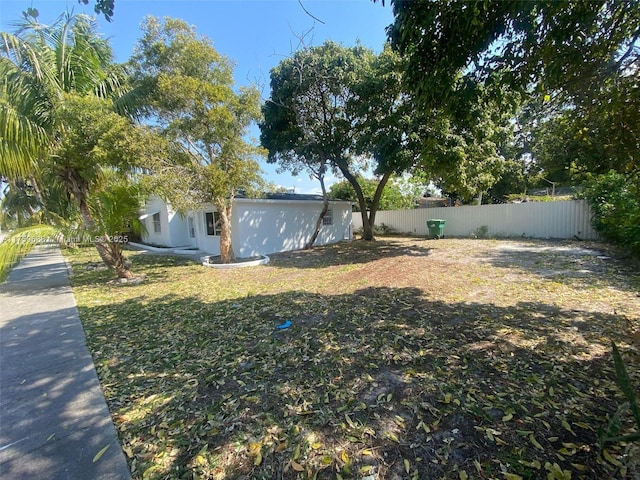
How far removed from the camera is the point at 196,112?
Result: 24.8ft

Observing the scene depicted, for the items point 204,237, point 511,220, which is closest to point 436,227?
point 511,220

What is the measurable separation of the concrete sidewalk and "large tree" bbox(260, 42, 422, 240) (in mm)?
9124

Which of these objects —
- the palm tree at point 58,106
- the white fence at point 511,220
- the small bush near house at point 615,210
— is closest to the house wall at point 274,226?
the palm tree at point 58,106

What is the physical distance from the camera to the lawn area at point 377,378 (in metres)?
1.95

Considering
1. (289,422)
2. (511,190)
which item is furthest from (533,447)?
(511,190)

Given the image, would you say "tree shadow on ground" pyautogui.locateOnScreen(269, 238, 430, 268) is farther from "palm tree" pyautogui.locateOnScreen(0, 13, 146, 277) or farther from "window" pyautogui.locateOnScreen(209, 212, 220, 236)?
"palm tree" pyautogui.locateOnScreen(0, 13, 146, 277)

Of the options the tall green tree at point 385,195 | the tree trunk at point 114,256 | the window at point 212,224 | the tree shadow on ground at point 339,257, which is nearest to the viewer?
the tree trunk at point 114,256

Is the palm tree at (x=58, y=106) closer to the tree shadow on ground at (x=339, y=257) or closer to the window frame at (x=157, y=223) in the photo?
the tree shadow on ground at (x=339, y=257)

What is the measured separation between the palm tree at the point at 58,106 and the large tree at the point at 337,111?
543 centimetres

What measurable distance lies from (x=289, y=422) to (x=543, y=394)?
2.13 metres

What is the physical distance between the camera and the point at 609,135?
130 inches

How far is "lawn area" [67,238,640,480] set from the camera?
6.38 ft

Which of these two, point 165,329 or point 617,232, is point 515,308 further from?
point 617,232

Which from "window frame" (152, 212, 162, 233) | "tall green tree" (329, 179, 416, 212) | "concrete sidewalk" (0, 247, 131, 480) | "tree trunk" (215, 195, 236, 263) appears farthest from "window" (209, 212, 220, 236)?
"tall green tree" (329, 179, 416, 212)
